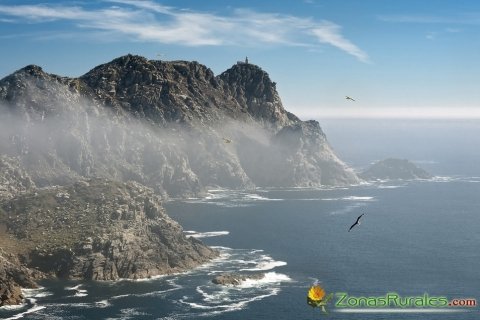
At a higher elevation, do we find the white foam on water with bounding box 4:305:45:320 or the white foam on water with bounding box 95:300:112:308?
the white foam on water with bounding box 4:305:45:320

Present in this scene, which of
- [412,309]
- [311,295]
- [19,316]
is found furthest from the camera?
[412,309]

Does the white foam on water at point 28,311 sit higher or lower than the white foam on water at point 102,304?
higher

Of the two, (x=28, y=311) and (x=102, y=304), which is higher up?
(x=28, y=311)

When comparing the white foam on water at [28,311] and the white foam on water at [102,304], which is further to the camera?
the white foam on water at [102,304]

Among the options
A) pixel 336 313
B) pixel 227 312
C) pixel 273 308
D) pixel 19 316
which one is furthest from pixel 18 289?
pixel 336 313

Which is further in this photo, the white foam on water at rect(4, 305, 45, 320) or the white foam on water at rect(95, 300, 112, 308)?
the white foam on water at rect(95, 300, 112, 308)

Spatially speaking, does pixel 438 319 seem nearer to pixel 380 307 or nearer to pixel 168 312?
pixel 380 307

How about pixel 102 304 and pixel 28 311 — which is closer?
pixel 28 311

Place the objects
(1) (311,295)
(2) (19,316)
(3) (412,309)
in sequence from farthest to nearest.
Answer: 1. (3) (412,309)
2. (2) (19,316)
3. (1) (311,295)

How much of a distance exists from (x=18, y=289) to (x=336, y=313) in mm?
91358

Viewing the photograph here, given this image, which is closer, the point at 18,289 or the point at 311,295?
the point at 311,295

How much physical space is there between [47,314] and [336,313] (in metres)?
79.6

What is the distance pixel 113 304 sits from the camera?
650ft

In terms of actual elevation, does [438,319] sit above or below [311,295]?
below
